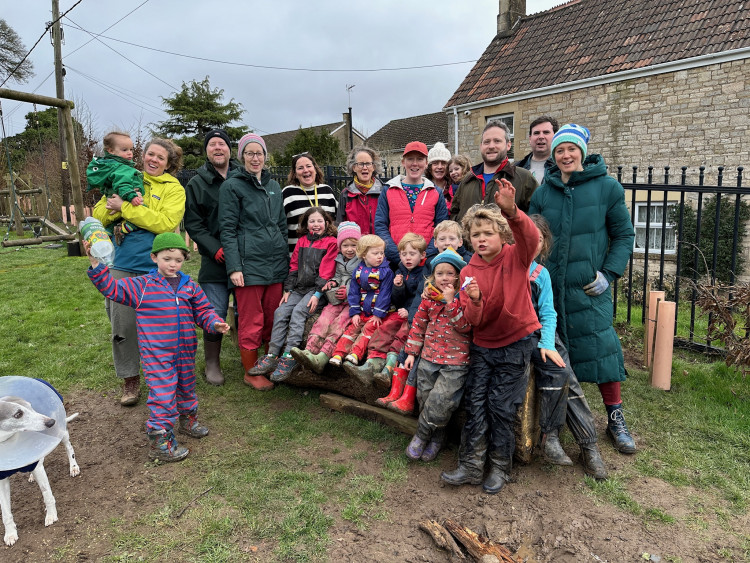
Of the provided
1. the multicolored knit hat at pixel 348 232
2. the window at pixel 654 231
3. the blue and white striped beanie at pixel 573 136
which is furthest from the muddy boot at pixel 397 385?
the window at pixel 654 231

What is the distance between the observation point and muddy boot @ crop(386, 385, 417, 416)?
3332 mm

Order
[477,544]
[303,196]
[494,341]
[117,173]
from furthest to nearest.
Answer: [303,196] → [117,173] → [494,341] → [477,544]

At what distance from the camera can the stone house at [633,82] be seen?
1144cm

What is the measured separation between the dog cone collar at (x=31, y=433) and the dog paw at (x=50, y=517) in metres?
0.41

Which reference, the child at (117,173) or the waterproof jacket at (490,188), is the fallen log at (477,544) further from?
the child at (117,173)

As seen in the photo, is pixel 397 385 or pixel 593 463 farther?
pixel 397 385

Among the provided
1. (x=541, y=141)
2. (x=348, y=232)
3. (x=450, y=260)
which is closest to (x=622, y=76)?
(x=541, y=141)

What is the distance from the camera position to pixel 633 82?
12719 millimetres

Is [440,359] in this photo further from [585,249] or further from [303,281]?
[303,281]

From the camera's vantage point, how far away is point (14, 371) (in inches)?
200

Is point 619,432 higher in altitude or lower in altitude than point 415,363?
lower

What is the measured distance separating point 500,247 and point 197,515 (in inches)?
92.1

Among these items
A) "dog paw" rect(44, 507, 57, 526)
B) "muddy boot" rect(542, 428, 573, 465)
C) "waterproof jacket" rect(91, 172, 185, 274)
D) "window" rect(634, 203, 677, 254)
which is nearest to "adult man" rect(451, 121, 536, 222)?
"muddy boot" rect(542, 428, 573, 465)

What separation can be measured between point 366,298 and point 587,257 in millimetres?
1706
